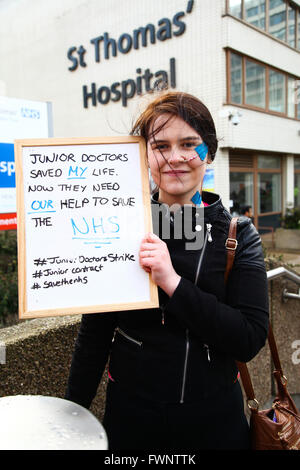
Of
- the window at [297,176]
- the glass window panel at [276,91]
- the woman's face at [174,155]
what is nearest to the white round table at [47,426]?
the woman's face at [174,155]

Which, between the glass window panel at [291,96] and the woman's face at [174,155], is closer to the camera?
the woman's face at [174,155]

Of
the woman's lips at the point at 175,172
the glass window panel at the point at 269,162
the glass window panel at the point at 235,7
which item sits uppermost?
the glass window panel at the point at 235,7

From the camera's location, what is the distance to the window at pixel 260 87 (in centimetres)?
1142

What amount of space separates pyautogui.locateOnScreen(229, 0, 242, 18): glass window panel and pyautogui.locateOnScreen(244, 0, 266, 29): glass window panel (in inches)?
11.8

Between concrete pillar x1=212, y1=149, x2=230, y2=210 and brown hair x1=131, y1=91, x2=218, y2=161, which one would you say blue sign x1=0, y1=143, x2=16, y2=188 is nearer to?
brown hair x1=131, y1=91, x2=218, y2=161

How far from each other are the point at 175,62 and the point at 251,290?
11433mm

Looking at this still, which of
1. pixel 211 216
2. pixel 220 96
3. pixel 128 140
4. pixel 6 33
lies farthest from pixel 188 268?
pixel 6 33

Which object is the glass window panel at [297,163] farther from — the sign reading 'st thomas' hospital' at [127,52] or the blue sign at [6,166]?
the blue sign at [6,166]

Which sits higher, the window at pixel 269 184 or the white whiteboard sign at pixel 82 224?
the window at pixel 269 184

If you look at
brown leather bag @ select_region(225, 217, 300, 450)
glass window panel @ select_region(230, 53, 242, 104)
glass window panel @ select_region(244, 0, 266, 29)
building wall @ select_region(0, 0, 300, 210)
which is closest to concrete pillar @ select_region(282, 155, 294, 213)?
building wall @ select_region(0, 0, 300, 210)

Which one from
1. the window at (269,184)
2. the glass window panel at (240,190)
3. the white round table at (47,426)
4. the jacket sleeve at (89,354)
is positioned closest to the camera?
the white round table at (47,426)

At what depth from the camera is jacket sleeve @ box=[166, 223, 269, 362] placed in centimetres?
116

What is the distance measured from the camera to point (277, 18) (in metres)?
13.0

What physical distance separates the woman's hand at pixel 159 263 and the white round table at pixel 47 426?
0.43 m
